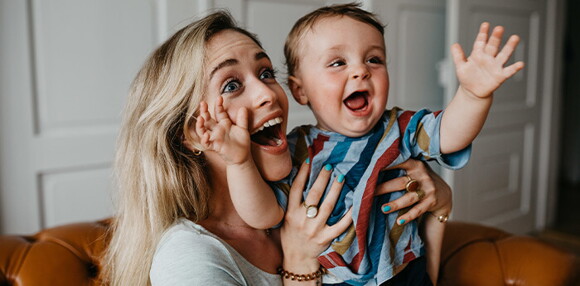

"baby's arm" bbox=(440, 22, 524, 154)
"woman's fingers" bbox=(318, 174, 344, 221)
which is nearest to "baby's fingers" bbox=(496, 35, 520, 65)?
"baby's arm" bbox=(440, 22, 524, 154)

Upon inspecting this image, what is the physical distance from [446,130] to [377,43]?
27cm

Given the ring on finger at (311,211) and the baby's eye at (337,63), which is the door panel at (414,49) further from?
the ring on finger at (311,211)

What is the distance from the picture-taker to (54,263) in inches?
49.3

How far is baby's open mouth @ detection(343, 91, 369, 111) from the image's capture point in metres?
1.17

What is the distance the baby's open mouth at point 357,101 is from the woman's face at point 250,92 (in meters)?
0.16

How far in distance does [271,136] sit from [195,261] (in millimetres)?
337

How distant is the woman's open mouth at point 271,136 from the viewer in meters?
1.09

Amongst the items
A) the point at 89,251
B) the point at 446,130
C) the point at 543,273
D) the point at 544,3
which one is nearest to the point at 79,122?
the point at 89,251

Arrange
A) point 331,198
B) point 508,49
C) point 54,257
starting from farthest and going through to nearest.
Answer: point 54,257 → point 331,198 → point 508,49

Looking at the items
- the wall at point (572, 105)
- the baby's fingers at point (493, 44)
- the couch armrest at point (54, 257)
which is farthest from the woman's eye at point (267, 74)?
the wall at point (572, 105)

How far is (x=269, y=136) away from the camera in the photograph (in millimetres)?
1139

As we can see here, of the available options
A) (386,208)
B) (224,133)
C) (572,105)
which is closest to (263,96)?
(224,133)

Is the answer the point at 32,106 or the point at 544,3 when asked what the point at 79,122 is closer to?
the point at 32,106

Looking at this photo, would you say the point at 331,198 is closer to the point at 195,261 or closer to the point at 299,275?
the point at 299,275
